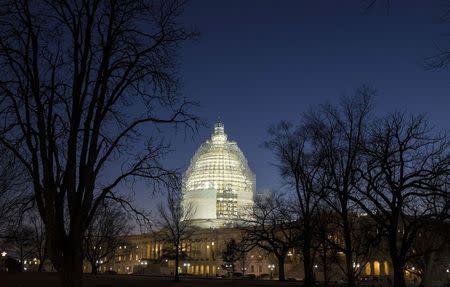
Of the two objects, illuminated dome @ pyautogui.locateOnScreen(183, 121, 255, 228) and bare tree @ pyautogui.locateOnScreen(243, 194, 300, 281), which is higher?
illuminated dome @ pyautogui.locateOnScreen(183, 121, 255, 228)

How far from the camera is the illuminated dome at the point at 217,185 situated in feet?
506

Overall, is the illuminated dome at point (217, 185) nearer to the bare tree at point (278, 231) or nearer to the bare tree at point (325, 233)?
the bare tree at point (278, 231)

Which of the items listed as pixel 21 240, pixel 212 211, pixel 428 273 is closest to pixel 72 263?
pixel 428 273

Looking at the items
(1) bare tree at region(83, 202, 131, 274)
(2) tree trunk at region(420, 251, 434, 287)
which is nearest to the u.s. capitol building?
(1) bare tree at region(83, 202, 131, 274)

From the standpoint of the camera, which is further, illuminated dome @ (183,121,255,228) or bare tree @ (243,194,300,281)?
illuminated dome @ (183,121,255,228)

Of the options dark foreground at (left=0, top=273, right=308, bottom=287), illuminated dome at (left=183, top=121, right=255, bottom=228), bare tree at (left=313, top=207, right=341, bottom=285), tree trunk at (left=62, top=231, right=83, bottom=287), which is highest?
illuminated dome at (left=183, top=121, right=255, bottom=228)

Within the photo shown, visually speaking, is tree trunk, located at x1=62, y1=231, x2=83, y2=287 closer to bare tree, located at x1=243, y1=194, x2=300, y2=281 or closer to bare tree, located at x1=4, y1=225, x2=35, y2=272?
bare tree, located at x1=4, y1=225, x2=35, y2=272

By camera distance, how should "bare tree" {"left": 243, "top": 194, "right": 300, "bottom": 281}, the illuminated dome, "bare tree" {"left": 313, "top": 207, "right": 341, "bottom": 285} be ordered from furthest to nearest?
the illuminated dome → "bare tree" {"left": 243, "top": 194, "right": 300, "bottom": 281} → "bare tree" {"left": 313, "top": 207, "right": 341, "bottom": 285}

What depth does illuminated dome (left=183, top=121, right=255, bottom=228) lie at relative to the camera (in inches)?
6078

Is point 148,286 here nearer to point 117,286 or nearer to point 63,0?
point 117,286

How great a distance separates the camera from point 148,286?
44625 millimetres

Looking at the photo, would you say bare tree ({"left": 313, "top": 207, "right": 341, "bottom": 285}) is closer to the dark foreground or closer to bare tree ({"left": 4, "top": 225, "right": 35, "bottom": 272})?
the dark foreground

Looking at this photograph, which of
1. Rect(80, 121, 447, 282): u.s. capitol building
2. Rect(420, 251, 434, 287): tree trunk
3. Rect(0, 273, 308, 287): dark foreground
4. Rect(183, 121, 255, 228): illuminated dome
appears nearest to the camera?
Rect(420, 251, 434, 287): tree trunk

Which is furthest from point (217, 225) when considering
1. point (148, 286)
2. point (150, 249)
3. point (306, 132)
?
point (306, 132)
